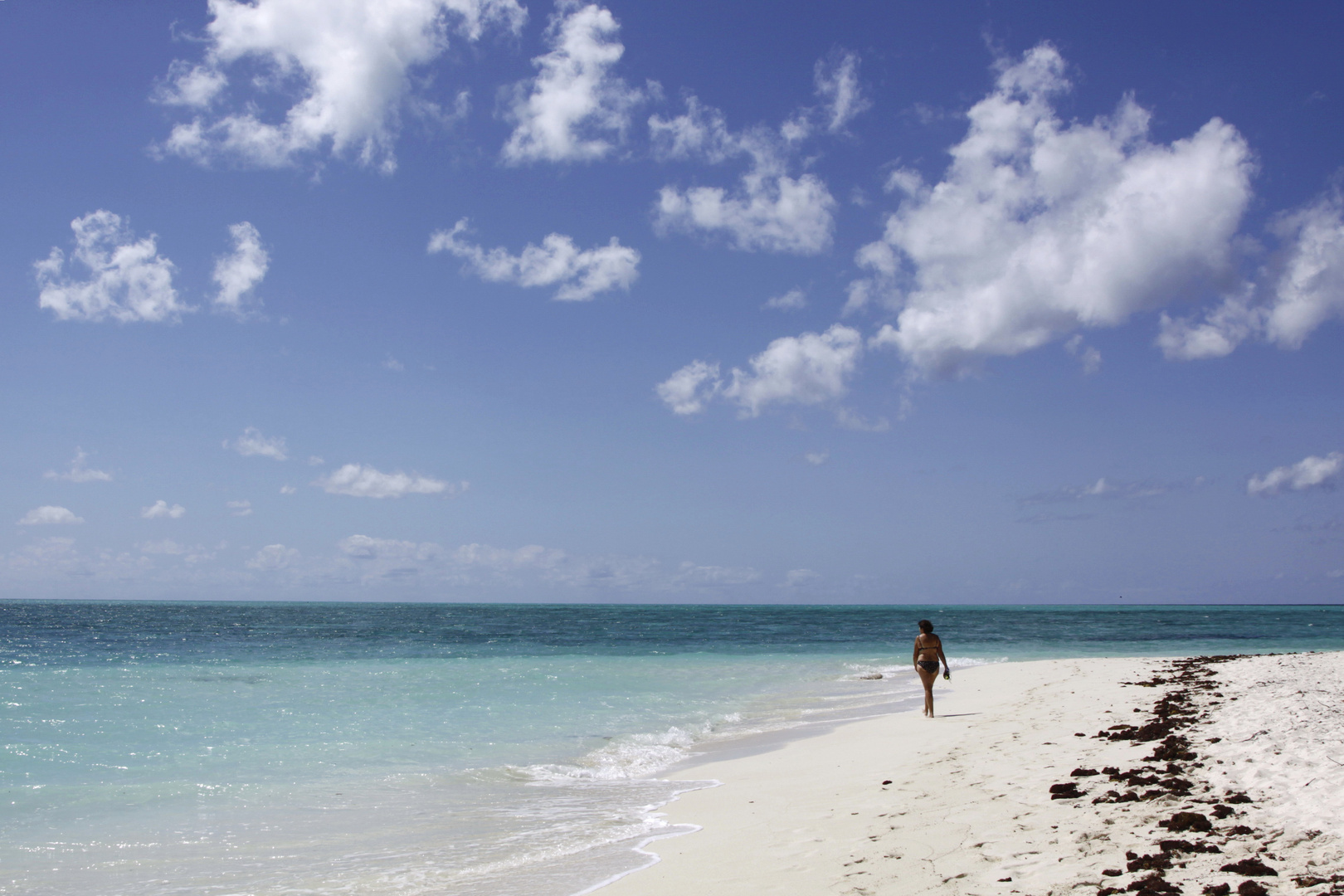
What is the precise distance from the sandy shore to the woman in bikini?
1.41 meters

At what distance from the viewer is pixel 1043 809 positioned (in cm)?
657

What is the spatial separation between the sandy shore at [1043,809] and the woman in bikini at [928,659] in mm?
1413

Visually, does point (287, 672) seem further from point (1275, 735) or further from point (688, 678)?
point (1275, 735)

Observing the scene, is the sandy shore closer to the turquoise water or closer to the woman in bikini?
the turquoise water

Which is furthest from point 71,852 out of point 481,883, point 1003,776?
point 1003,776

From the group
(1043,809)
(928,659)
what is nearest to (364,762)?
(1043,809)

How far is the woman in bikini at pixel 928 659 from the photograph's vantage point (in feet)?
44.7

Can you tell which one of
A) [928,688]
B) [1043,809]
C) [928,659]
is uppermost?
[928,659]

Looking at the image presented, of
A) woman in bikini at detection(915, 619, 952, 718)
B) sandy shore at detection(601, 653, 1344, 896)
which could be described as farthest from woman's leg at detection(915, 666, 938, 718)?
sandy shore at detection(601, 653, 1344, 896)

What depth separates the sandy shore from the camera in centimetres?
504

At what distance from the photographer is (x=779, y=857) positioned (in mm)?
6289

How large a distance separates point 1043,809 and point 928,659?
7.34 metres

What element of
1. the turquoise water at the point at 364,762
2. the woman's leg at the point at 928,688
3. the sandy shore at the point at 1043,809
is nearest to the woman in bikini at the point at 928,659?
the woman's leg at the point at 928,688

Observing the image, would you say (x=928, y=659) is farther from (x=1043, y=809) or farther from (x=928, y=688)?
(x=1043, y=809)
